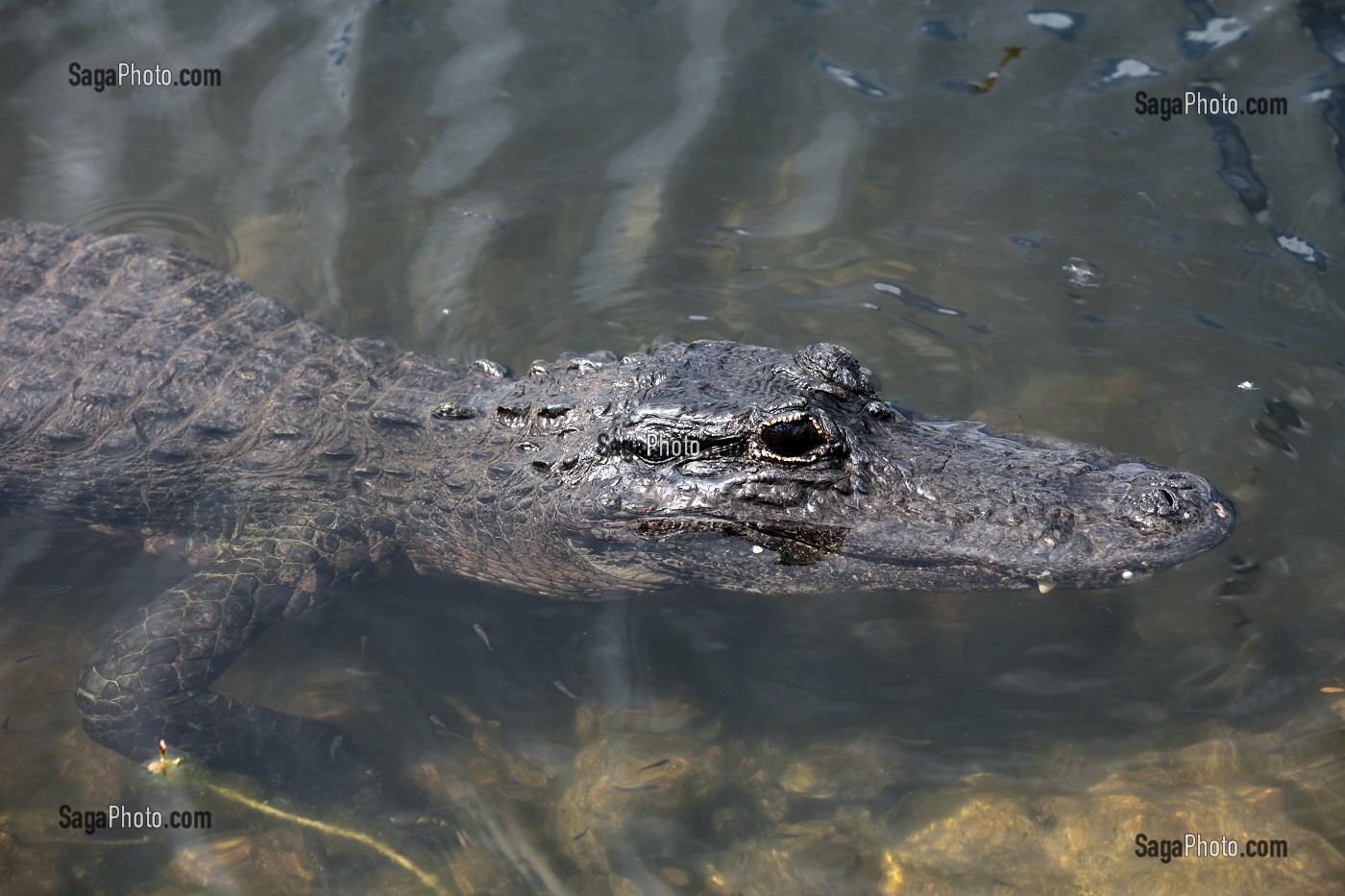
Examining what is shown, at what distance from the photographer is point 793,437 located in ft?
13.2

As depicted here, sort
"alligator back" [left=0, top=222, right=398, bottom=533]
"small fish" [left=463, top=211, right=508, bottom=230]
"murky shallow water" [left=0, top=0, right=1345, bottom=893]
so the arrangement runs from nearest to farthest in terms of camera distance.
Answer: "murky shallow water" [left=0, top=0, right=1345, bottom=893] < "alligator back" [left=0, top=222, right=398, bottom=533] < "small fish" [left=463, top=211, right=508, bottom=230]

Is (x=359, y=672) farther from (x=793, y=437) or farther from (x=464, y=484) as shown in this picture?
(x=793, y=437)

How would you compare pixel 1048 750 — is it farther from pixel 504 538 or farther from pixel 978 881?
pixel 504 538

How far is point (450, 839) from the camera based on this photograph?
12.4 feet

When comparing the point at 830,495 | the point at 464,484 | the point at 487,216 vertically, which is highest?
the point at 487,216

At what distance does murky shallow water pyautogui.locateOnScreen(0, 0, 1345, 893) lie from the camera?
3.74 metres

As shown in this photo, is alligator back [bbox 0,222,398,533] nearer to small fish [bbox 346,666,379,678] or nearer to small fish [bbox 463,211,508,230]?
small fish [bbox 346,666,379,678]

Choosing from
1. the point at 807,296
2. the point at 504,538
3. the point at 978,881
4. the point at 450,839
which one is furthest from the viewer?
the point at 807,296

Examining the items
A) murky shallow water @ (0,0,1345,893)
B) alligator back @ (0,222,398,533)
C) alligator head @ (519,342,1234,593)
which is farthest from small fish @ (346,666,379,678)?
alligator head @ (519,342,1234,593)

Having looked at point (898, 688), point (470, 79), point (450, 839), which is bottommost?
point (450, 839)

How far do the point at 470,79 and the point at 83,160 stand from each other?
269 centimetres

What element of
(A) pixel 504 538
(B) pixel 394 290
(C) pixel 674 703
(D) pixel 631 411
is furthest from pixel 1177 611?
(B) pixel 394 290

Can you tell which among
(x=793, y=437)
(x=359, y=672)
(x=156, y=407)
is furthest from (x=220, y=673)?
(x=793, y=437)

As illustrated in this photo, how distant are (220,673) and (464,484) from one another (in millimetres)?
1317
